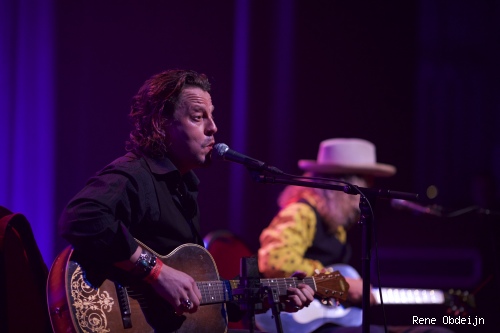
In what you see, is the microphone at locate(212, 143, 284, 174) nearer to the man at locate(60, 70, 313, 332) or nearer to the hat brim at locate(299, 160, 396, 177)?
the man at locate(60, 70, 313, 332)

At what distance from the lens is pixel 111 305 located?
2.73 metres

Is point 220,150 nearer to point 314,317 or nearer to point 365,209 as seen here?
point 365,209

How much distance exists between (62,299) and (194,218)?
1.01 m

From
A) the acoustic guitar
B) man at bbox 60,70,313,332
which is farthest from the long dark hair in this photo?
the acoustic guitar

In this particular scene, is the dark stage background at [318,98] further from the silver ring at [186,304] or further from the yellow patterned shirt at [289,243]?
the silver ring at [186,304]

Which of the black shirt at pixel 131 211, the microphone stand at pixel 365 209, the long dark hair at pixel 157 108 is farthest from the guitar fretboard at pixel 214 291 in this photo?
the long dark hair at pixel 157 108

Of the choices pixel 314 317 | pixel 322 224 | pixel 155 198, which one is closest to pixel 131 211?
pixel 155 198

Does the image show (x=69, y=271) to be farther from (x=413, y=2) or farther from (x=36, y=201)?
(x=413, y=2)

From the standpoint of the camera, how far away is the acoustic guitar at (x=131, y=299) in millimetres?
2619

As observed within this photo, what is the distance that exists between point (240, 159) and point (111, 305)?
88 cm

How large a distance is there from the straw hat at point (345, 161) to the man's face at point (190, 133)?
2.04 m

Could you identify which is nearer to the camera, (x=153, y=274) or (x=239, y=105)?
(x=153, y=274)

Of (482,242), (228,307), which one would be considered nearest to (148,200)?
(228,307)

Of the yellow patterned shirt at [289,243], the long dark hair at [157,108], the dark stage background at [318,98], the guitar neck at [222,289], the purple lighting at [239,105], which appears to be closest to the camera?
the guitar neck at [222,289]
